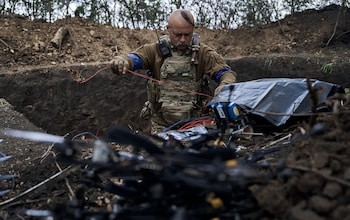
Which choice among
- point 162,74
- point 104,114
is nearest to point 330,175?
point 162,74

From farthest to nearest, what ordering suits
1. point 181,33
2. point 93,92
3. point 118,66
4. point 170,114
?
1. point 93,92
2. point 170,114
3. point 181,33
4. point 118,66

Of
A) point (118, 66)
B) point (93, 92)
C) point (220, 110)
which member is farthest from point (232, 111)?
point (93, 92)

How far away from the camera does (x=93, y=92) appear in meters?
9.62

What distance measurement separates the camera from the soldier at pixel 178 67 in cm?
586

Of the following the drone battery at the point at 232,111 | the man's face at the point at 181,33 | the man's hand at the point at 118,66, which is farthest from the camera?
the man's face at the point at 181,33

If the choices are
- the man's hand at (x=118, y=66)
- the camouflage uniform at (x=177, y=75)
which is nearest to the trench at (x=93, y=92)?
the camouflage uniform at (x=177, y=75)

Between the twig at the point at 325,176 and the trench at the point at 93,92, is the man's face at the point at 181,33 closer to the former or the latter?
Answer: the trench at the point at 93,92

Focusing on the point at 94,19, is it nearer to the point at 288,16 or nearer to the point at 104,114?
the point at 104,114

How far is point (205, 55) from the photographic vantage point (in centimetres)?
608

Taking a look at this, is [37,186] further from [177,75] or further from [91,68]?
[91,68]

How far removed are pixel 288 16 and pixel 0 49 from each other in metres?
6.64

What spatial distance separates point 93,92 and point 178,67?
4.02 metres

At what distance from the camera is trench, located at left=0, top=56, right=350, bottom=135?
923 cm

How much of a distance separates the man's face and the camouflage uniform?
0.33 ft
